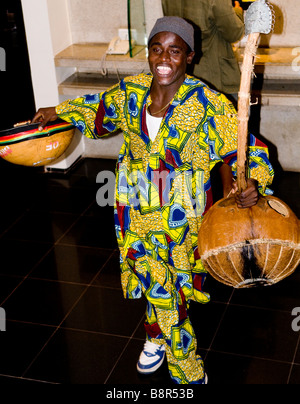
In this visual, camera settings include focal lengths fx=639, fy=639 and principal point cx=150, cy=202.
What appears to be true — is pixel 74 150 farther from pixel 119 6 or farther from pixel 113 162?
pixel 119 6

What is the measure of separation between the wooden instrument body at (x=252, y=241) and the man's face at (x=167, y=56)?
0.58m

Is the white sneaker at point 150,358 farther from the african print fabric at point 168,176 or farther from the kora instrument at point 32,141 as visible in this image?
the kora instrument at point 32,141

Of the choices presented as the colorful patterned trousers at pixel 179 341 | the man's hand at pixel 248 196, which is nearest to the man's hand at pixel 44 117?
the colorful patterned trousers at pixel 179 341

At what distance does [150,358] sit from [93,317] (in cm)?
56

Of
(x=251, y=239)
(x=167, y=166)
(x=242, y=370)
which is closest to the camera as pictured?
(x=251, y=239)

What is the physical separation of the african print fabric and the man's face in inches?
3.8

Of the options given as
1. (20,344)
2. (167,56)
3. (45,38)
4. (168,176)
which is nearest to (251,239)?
(168,176)

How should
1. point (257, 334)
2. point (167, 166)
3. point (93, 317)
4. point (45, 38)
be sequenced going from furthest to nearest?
1. point (45, 38)
2. point (93, 317)
3. point (257, 334)
4. point (167, 166)

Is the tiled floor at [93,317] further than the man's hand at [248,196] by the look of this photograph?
Yes

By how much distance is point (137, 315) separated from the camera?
145 inches

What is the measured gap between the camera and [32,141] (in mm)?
3010

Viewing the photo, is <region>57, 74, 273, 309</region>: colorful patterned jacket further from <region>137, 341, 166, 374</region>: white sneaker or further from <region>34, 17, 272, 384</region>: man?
<region>137, 341, 166, 374</region>: white sneaker

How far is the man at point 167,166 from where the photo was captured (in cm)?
264

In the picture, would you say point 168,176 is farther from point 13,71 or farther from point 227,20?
point 13,71
